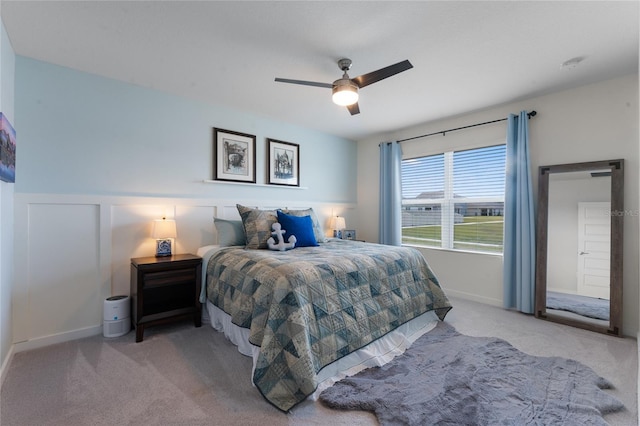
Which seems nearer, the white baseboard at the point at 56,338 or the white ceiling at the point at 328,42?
the white ceiling at the point at 328,42

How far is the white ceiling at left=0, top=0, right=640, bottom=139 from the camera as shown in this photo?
1.83 metres

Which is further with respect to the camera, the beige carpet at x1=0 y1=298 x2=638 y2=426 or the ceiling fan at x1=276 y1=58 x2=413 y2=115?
the ceiling fan at x1=276 y1=58 x2=413 y2=115

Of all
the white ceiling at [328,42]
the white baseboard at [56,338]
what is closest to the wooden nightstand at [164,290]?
the white baseboard at [56,338]

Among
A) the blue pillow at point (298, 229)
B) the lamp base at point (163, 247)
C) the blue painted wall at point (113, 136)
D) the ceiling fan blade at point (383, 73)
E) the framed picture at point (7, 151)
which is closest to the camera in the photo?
the framed picture at point (7, 151)

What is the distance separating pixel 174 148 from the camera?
3.13 m

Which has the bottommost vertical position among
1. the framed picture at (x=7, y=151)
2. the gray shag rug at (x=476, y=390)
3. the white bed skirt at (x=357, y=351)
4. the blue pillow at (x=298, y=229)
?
the gray shag rug at (x=476, y=390)

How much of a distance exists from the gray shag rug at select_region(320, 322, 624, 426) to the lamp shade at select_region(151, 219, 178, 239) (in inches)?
81.0

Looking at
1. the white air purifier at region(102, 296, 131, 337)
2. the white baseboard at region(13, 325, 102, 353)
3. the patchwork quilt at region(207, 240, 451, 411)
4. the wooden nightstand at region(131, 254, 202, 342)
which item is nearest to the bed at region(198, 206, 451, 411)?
the patchwork quilt at region(207, 240, 451, 411)

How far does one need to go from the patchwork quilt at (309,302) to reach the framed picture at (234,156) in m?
1.15

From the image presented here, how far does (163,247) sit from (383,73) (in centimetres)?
266

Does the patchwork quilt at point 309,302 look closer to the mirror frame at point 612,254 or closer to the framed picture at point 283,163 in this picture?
the mirror frame at point 612,254

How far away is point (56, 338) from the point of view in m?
2.46

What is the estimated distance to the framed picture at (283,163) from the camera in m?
3.92

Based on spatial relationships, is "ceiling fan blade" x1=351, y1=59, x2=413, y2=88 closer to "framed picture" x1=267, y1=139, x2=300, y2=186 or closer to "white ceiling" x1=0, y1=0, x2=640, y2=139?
"white ceiling" x1=0, y1=0, x2=640, y2=139
